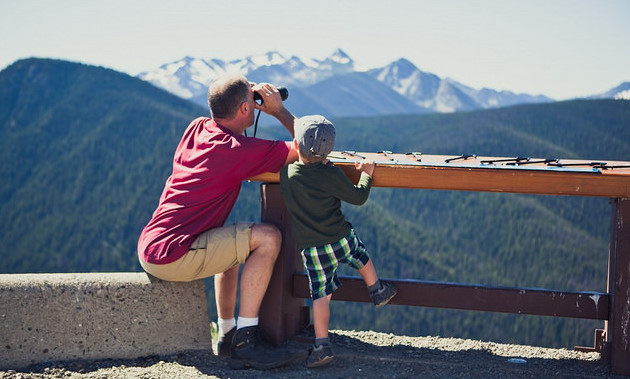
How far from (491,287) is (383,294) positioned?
488 millimetres

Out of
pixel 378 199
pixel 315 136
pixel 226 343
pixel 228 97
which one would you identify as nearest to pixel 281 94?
pixel 228 97

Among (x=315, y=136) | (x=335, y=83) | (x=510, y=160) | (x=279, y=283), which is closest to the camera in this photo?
(x=315, y=136)

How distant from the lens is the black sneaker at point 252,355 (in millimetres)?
2996

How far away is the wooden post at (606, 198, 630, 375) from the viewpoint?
2.89m

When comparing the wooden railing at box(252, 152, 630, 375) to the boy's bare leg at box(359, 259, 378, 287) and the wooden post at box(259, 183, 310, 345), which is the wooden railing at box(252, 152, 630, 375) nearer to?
the wooden post at box(259, 183, 310, 345)

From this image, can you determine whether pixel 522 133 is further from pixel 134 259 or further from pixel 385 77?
pixel 385 77

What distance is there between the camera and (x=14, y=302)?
9.85 feet

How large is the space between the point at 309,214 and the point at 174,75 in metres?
48.3

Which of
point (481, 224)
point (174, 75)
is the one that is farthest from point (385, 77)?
point (481, 224)

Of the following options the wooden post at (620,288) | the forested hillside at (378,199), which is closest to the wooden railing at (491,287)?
the wooden post at (620,288)

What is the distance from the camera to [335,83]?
46000 millimetres

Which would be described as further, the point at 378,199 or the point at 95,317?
the point at 378,199

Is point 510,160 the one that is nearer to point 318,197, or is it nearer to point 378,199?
point 318,197

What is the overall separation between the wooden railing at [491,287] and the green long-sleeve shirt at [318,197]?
203 mm
